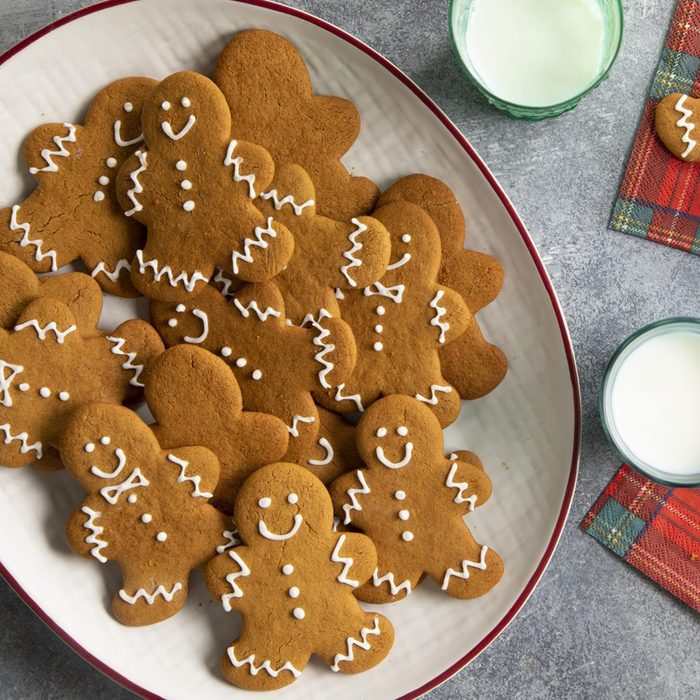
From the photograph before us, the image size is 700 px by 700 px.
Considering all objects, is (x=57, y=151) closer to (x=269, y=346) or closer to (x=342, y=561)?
(x=269, y=346)

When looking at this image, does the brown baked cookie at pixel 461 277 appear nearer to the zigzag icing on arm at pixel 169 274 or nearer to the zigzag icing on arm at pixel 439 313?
the zigzag icing on arm at pixel 439 313

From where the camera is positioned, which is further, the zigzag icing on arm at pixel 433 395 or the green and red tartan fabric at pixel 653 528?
the green and red tartan fabric at pixel 653 528

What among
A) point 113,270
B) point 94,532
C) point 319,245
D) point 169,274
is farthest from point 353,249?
point 94,532

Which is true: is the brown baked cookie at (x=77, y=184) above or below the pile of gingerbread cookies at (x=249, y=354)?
above

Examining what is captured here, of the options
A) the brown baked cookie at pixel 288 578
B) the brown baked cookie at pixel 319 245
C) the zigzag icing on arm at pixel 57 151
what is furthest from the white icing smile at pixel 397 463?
the zigzag icing on arm at pixel 57 151

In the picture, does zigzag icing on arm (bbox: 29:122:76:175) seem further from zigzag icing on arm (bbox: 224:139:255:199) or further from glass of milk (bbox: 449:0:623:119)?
glass of milk (bbox: 449:0:623:119)

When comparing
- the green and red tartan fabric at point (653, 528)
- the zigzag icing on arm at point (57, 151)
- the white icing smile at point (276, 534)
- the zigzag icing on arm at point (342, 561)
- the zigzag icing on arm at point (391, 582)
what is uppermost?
the zigzag icing on arm at point (57, 151)
